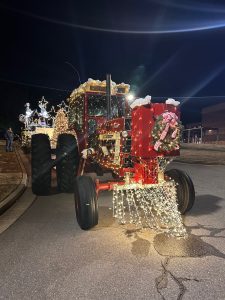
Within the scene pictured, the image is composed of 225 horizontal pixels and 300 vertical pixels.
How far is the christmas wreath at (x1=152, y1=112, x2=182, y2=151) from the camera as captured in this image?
5402 mm

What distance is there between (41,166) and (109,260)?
474 cm

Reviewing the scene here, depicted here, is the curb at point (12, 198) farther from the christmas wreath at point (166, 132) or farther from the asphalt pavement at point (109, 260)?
the christmas wreath at point (166, 132)

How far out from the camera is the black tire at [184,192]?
6138 millimetres

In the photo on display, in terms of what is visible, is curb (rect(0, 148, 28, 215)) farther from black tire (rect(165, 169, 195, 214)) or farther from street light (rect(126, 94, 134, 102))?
street light (rect(126, 94, 134, 102))

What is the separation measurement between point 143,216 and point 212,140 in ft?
124

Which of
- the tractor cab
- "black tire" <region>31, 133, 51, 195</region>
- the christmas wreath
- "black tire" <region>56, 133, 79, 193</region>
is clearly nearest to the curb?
"black tire" <region>31, 133, 51, 195</region>

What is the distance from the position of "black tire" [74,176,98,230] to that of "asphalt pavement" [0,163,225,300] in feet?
0.57

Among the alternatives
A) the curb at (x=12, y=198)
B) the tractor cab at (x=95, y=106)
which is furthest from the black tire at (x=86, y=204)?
the tractor cab at (x=95, y=106)

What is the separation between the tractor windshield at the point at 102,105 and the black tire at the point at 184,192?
2.89 metres

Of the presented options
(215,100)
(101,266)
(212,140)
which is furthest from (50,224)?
(215,100)

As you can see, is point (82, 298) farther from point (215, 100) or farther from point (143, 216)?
point (215, 100)

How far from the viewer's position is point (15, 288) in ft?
11.4

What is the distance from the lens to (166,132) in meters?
5.40

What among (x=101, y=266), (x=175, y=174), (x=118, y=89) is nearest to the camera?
(x=101, y=266)
